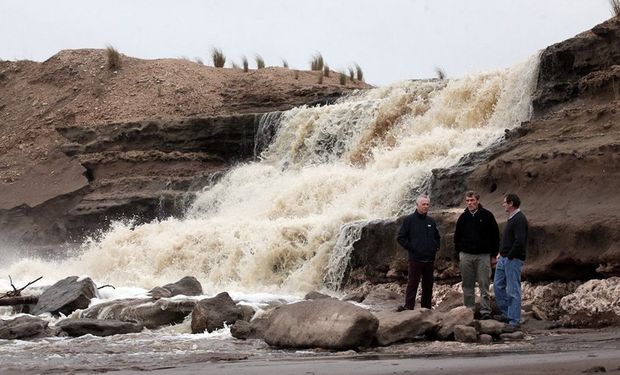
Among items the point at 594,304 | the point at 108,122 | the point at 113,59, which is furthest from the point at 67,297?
the point at 113,59

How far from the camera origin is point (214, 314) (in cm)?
1152

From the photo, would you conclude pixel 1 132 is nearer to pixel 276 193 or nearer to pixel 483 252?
pixel 276 193

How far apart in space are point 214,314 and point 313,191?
8.06m

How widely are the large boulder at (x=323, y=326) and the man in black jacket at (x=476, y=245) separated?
5.79 ft

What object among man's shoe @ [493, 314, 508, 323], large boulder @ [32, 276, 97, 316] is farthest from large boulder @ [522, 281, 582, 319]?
large boulder @ [32, 276, 97, 316]

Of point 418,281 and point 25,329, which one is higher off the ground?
point 418,281

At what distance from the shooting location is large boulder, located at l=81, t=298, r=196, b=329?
40.4ft

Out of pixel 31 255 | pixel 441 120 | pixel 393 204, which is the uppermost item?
pixel 441 120

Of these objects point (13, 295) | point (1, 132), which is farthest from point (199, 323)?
point (1, 132)

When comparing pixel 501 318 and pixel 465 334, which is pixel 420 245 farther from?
pixel 465 334

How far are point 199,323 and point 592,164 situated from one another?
5.65m

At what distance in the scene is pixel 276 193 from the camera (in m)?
21.1

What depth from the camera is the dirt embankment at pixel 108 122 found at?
26141mm

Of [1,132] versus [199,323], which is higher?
[1,132]
